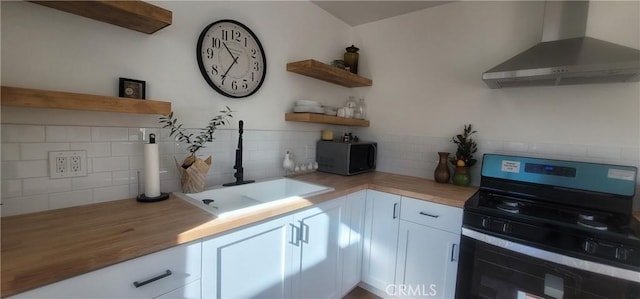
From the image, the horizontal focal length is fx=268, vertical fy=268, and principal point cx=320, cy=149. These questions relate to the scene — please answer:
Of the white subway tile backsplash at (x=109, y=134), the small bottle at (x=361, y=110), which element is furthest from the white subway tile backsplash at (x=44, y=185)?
the small bottle at (x=361, y=110)

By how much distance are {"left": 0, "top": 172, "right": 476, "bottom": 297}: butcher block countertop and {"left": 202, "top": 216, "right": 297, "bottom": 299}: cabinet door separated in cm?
7

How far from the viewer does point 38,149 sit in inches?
43.5

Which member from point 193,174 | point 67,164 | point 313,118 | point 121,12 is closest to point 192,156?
point 193,174

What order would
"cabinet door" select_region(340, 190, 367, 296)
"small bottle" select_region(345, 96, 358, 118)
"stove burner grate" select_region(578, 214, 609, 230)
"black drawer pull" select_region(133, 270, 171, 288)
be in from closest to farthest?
1. "black drawer pull" select_region(133, 270, 171, 288)
2. "stove burner grate" select_region(578, 214, 609, 230)
3. "cabinet door" select_region(340, 190, 367, 296)
4. "small bottle" select_region(345, 96, 358, 118)

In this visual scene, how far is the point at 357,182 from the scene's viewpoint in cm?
199

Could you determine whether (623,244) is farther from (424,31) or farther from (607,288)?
(424,31)

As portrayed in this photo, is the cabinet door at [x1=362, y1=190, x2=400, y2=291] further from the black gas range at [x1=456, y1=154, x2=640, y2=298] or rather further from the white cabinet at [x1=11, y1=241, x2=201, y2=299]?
the white cabinet at [x1=11, y1=241, x2=201, y2=299]

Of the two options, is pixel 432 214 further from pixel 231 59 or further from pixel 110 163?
pixel 110 163

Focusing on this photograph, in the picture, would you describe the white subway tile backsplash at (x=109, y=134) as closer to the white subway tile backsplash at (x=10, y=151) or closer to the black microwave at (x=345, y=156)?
the white subway tile backsplash at (x=10, y=151)

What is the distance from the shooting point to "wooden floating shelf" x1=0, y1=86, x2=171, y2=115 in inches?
36.2

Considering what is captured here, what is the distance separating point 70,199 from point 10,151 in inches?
10.9

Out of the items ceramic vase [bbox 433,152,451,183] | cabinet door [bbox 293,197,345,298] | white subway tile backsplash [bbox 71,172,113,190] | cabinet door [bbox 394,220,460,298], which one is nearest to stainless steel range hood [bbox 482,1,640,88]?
ceramic vase [bbox 433,152,451,183]

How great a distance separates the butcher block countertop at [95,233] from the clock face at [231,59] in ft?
2.53

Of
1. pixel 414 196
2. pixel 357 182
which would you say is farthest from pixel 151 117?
pixel 414 196
